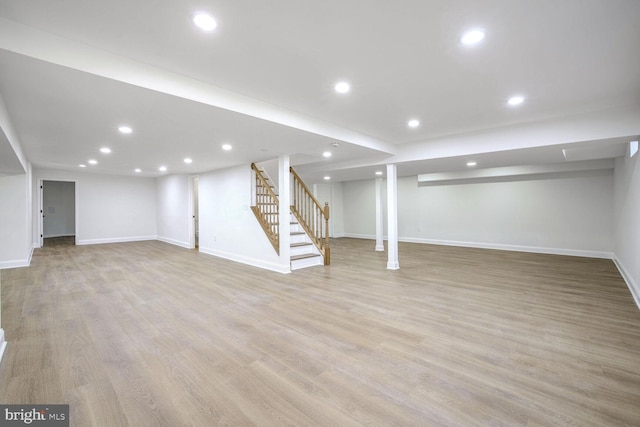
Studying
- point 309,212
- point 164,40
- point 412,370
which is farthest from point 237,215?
point 412,370

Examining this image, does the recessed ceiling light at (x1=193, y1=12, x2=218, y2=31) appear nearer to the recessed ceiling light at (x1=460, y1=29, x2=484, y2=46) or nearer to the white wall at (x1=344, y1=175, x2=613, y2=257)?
the recessed ceiling light at (x1=460, y1=29, x2=484, y2=46)

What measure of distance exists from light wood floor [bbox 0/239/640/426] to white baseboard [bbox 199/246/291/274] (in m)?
0.59

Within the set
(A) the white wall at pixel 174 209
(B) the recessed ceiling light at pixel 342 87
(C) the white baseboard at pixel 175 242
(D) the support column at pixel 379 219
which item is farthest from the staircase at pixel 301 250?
(A) the white wall at pixel 174 209

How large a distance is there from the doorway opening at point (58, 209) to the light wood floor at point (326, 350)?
8.27 metres

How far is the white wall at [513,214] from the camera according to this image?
6.80m

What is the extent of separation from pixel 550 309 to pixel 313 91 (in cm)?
379

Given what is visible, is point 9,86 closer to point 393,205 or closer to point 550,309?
point 393,205

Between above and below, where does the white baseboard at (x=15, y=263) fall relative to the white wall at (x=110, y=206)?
below

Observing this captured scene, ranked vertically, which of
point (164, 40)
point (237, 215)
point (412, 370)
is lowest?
point (412, 370)

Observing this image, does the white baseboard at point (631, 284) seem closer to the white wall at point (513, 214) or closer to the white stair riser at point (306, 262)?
the white wall at point (513, 214)

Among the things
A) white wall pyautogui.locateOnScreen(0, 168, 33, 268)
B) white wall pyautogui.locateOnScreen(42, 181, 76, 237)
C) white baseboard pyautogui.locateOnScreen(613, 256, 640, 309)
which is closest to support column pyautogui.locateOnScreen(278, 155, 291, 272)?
white baseboard pyautogui.locateOnScreen(613, 256, 640, 309)

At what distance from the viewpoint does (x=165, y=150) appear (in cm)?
502

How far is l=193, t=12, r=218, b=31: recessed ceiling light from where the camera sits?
5.67 ft

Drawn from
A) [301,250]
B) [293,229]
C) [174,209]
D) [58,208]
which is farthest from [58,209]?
[301,250]
